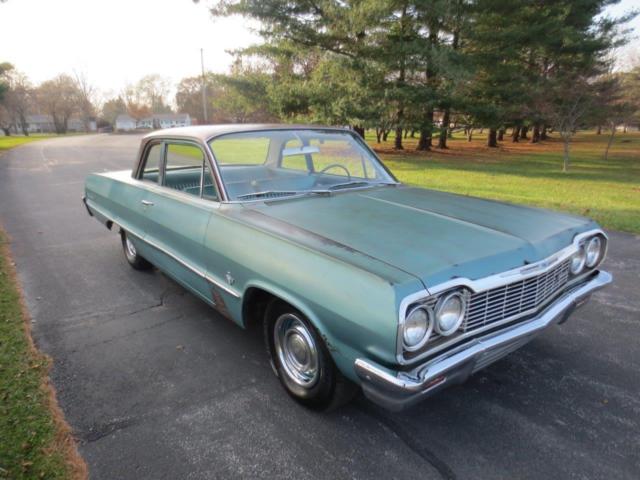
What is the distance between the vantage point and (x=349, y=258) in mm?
2014

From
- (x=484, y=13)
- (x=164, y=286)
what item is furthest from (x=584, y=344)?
(x=484, y=13)

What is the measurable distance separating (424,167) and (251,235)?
1443 centimetres

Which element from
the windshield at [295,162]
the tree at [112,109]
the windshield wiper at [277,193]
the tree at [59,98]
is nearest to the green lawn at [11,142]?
the windshield at [295,162]

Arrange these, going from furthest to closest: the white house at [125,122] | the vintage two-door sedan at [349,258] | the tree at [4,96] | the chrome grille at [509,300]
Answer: the white house at [125,122] < the tree at [4,96] < the chrome grille at [509,300] < the vintage two-door sedan at [349,258]

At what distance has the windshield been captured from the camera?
317cm

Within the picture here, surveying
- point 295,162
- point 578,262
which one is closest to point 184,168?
point 295,162

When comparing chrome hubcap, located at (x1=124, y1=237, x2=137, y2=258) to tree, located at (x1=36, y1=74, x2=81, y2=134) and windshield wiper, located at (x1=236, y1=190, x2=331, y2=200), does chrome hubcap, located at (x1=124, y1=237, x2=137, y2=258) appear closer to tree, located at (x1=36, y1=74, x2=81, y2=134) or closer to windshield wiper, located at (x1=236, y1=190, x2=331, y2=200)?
windshield wiper, located at (x1=236, y1=190, x2=331, y2=200)

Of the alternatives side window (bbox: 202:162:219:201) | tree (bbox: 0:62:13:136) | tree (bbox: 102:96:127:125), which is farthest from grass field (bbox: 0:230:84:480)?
tree (bbox: 102:96:127:125)

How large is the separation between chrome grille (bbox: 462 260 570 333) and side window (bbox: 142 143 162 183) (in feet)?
9.83

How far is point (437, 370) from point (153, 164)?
327cm

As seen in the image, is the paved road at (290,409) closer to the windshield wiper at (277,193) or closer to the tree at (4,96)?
the windshield wiper at (277,193)

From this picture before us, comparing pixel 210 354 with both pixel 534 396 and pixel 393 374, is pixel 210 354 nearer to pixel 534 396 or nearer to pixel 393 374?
pixel 393 374

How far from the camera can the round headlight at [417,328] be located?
5.89ft

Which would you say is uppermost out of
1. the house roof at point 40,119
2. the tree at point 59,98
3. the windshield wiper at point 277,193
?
the tree at point 59,98
